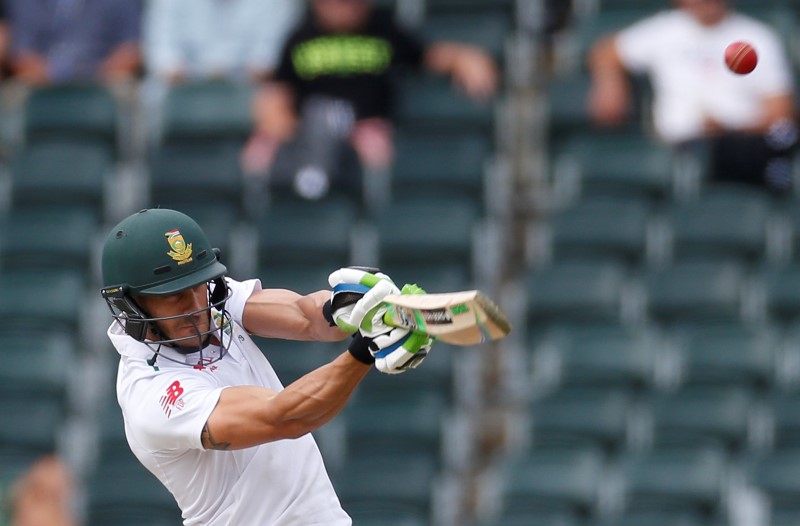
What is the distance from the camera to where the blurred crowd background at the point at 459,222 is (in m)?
8.65

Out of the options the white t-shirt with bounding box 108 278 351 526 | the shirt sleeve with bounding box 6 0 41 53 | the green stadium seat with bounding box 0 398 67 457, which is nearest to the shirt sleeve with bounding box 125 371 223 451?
the white t-shirt with bounding box 108 278 351 526

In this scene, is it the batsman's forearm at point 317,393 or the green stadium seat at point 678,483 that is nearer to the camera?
the batsman's forearm at point 317,393

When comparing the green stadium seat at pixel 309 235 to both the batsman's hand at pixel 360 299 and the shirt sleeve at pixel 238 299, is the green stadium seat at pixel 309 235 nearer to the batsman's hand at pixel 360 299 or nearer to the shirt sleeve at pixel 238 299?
the shirt sleeve at pixel 238 299

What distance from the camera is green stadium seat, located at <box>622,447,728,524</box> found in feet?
27.3

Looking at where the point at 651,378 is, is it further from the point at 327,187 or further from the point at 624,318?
the point at 327,187

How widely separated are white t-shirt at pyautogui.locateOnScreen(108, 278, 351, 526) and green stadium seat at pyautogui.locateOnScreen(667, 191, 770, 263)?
4.83 metres

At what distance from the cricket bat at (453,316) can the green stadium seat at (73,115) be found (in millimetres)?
6186

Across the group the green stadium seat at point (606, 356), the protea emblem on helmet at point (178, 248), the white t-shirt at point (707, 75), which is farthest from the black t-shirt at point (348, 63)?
the protea emblem on helmet at point (178, 248)

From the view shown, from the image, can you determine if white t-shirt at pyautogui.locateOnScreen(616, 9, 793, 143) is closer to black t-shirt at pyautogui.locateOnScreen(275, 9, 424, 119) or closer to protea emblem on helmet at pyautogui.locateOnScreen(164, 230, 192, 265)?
black t-shirt at pyautogui.locateOnScreen(275, 9, 424, 119)

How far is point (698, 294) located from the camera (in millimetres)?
9133

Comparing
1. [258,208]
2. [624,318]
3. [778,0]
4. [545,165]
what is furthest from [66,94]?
[778,0]

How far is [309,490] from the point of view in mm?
4934

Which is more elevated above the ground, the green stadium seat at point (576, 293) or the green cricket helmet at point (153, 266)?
the green cricket helmet at point (153, 266)

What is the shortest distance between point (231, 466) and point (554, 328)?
460 centimetres
